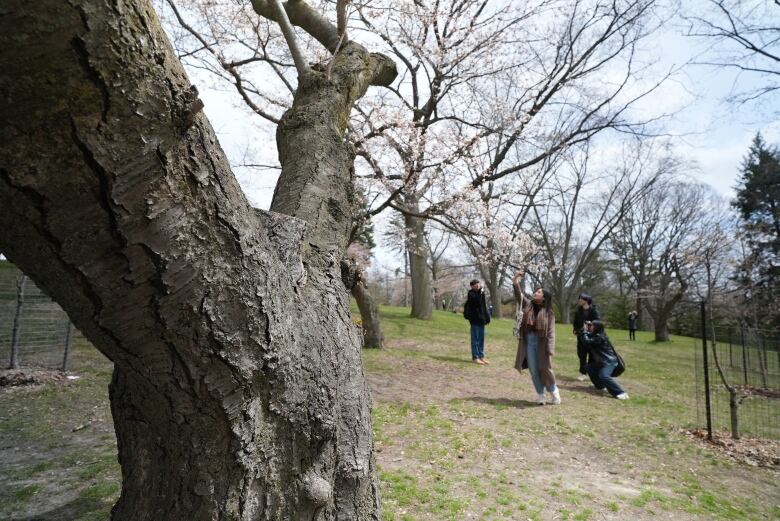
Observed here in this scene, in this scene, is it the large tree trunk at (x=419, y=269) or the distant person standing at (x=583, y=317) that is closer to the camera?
the distant person standing at (x=583, y=317)

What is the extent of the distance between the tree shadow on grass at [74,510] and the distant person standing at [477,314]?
289 inches

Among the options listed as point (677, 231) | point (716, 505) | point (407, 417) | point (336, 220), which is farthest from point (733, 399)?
point (677, 231)

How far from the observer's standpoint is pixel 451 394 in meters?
7.07

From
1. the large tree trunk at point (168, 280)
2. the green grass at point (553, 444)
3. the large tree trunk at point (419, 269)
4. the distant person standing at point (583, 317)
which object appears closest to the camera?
the large tree trunk at point (168, 280)

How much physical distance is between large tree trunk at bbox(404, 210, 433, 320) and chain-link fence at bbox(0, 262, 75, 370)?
1140 cm

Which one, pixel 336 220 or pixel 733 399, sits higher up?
pixel 336 220

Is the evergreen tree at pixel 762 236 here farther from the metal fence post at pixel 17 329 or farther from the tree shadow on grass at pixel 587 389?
the metal fence post at pixel 17 329

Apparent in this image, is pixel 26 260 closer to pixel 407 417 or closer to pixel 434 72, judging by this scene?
pixel 407 417

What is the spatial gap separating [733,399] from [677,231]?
2671 centimetres

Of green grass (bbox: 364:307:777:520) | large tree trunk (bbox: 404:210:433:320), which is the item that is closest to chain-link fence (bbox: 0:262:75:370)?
green grass (bbox: 364:307:777:520)

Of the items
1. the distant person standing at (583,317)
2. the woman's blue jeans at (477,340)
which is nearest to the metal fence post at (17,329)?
the woman's blue jeans at (477,340)

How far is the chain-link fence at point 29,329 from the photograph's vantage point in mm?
6859

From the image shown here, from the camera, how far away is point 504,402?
6.75 m

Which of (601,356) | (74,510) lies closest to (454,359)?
(601,356)
